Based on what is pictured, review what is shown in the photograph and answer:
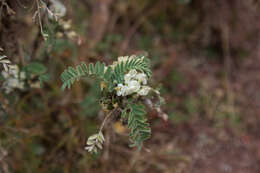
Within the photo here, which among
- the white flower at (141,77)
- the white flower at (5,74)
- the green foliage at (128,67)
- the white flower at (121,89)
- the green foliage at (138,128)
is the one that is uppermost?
the white flower at (5,74)

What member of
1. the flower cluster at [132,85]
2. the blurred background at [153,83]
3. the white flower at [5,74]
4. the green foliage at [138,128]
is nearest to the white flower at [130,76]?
the flower cluster at [132,85]

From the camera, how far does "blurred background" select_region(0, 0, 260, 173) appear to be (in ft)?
4.70

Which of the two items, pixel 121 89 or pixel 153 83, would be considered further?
pixel 153 83

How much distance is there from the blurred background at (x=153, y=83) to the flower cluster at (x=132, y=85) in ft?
1.35

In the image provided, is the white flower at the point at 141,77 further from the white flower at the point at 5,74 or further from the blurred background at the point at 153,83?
the white flower at the point at 5,74

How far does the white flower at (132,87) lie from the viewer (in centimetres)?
87

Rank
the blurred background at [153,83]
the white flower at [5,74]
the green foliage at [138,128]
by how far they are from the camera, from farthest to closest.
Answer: the blurred background at [153,83] → the white flower at [5,74] → the green foliage at [138,128]

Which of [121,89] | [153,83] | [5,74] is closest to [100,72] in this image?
[121,89]

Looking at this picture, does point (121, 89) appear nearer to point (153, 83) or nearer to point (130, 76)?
point (130, 76)

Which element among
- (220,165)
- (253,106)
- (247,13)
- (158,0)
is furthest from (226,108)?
(158,0)

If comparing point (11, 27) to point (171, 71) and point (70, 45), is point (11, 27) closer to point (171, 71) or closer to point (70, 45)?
point (70, 45)

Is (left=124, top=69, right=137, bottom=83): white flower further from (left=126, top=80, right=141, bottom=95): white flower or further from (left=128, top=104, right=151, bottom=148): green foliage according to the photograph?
(left=128, top=104, right=151, bottom=148): green foliage

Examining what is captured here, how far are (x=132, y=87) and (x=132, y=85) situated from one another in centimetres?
1

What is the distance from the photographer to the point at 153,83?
204 cm
